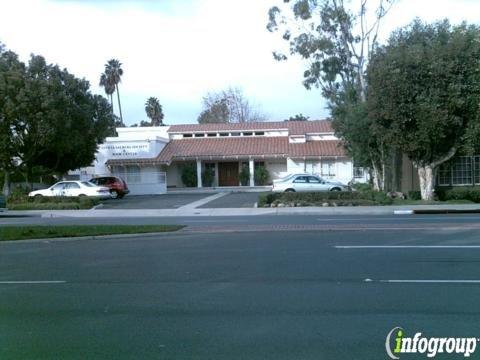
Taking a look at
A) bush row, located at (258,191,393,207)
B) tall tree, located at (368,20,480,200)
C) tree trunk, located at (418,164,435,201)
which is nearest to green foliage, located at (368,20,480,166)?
tall tree, located at (368,20,480,200)

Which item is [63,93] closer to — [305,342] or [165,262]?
[165,262]

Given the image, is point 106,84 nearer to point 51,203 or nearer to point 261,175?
point 261,175

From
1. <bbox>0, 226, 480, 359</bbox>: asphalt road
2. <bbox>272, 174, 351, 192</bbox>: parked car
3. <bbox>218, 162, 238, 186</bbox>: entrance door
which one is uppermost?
<bbox>218, 162, 238, 186</bbox>: entrance door

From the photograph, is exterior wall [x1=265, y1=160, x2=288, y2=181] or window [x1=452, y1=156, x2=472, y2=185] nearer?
window [x1=452, y1=156, x2=472, y2=185]

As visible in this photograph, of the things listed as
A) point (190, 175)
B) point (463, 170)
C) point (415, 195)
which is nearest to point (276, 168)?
point (190, 175)

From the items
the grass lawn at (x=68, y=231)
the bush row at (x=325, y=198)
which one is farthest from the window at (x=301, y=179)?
the grass lawn at (x=68, y=231)

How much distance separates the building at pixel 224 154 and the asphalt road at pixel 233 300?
97.7 ft

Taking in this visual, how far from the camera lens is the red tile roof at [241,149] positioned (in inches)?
1670

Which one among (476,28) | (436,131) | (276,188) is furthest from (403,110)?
(276,188)

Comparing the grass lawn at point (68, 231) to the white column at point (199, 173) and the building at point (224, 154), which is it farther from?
the white column at point (199, 173)

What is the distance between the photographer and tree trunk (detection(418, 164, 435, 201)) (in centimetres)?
2827

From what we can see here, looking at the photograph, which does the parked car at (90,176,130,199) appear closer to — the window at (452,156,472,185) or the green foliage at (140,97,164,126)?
the window at (452,156,472,185)

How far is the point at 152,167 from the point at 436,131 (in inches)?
969
